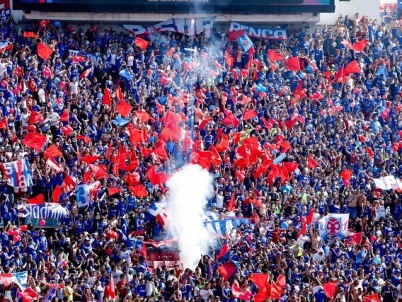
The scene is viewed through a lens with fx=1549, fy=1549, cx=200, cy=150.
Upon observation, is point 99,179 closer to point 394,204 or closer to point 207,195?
point 207,195

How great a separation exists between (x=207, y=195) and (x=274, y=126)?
464 cm

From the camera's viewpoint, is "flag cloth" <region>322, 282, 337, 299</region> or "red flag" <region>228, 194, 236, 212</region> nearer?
"flag cloth" <region>322, 282, 337, 299</region>

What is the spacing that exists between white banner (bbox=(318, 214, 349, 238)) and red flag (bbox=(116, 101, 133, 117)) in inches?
229

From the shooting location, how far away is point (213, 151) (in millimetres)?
40094

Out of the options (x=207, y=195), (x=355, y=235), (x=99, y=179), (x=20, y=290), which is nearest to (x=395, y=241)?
(x=355, y=235)

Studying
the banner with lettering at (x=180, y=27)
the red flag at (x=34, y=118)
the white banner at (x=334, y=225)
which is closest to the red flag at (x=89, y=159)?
the red flag at (x=34, y=118)

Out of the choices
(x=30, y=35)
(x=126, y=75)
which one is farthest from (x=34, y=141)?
(x=30, y=35)

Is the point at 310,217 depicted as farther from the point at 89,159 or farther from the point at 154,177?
the point at 89,159

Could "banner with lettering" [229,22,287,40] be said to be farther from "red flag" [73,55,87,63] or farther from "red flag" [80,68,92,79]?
"red flag" [80,68,92,79]

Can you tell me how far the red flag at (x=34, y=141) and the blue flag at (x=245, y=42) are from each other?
10.5 metres

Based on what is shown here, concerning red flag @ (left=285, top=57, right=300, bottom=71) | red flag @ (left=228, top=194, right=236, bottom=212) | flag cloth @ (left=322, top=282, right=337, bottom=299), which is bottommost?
flag cloth @ (left=322, top=282, right=337, bottom=299)

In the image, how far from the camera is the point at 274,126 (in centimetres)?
4284

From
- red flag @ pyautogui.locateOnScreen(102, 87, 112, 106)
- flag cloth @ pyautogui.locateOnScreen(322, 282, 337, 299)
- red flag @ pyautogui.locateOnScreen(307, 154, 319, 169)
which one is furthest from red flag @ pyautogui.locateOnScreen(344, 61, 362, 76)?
flag cloth @ pyautogui.locateOnScreen(322, 282, 337, 299)

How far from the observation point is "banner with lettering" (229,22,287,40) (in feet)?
156
